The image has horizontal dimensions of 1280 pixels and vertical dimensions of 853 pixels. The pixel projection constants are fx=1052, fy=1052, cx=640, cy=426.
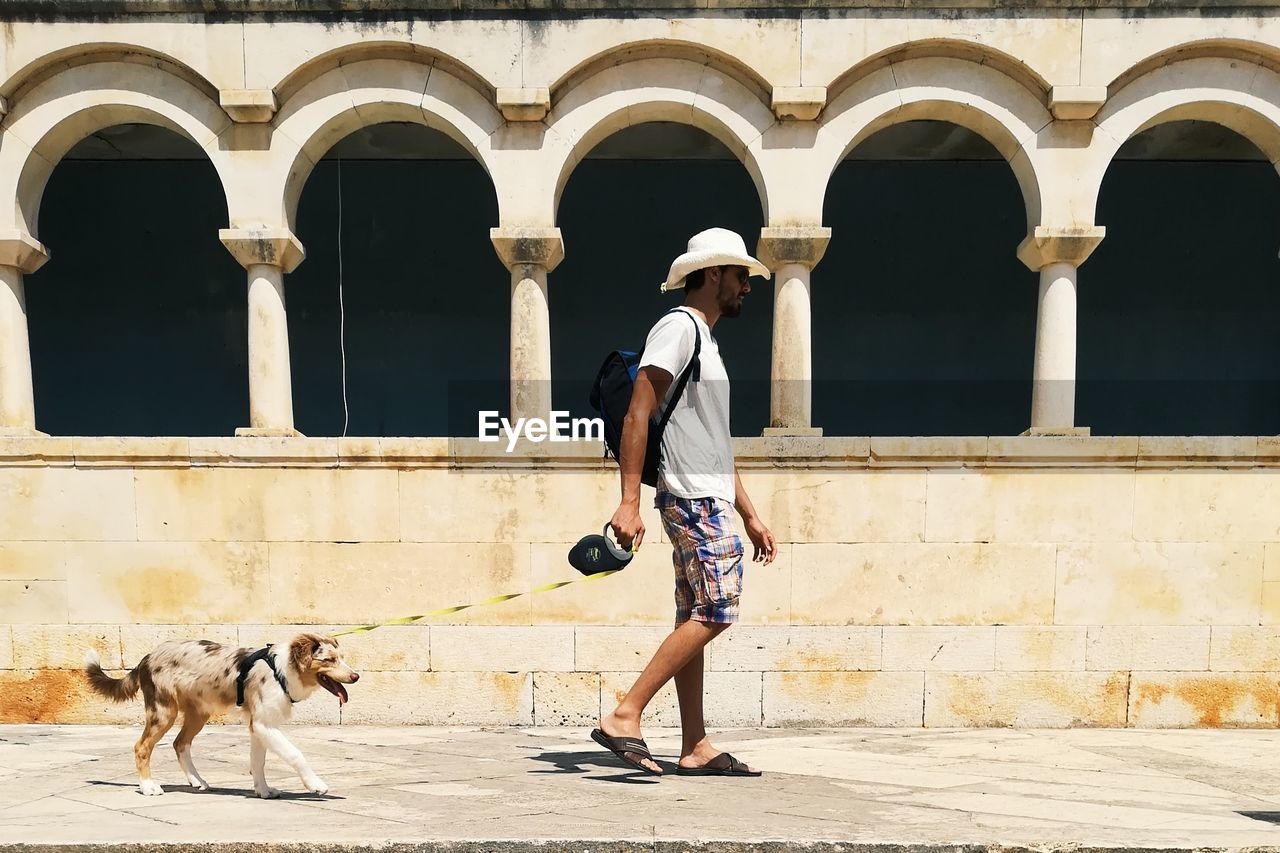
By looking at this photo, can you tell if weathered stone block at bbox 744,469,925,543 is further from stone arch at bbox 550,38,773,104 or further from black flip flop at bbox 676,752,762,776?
stone arch at bbox 550,38,773,104

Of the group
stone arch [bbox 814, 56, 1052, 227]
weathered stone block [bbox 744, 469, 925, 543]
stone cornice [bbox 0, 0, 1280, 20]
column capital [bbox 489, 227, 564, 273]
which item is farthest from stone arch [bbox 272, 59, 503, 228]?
weathered stone block [bbox 744, 469, 925, 543]

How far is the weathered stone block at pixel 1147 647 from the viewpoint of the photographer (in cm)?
675

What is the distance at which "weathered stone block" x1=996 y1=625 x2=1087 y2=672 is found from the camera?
674 cm

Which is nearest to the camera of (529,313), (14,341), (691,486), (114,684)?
(691,486)

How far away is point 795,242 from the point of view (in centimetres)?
685

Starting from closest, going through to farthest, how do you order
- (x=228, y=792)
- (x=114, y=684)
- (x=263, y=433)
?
(x=228, y=792) < (x=114, y=684) < (x=263, y=433)

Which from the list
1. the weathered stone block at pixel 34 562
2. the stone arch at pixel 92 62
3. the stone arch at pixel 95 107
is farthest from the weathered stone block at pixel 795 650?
the stone arch at pixel 92 62

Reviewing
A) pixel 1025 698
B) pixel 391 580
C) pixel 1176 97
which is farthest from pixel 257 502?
pixel 1176 97

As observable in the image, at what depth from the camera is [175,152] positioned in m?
9.60

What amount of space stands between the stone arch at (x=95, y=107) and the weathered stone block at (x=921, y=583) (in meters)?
4.65

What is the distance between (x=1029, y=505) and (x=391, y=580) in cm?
413

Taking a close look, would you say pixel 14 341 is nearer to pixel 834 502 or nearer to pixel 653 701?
pixel 653 701

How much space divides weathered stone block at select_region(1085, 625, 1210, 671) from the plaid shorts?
365 centimetres

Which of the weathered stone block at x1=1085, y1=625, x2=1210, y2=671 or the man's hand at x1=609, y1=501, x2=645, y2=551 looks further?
the weathered stone block at x1=1085, y1=625, x2=1210, y2=671
